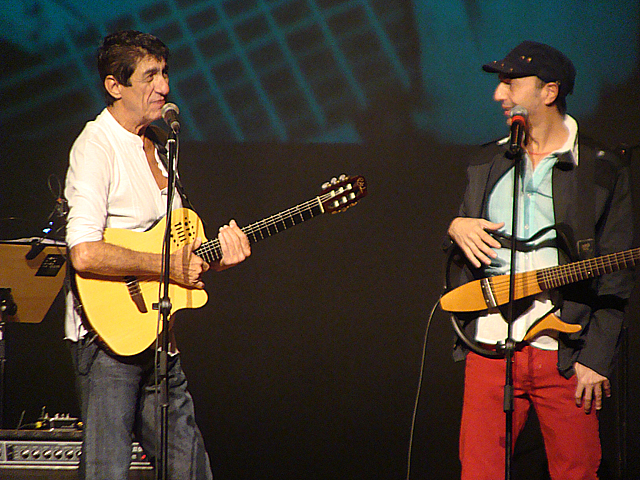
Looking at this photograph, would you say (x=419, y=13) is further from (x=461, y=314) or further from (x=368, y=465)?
(x=368, y=465)

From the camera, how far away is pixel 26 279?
3.04m

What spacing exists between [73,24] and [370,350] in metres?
2.46

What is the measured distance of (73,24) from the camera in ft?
11.4

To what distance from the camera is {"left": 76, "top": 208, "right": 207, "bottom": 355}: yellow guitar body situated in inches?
87.9

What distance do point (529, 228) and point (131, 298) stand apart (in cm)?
151

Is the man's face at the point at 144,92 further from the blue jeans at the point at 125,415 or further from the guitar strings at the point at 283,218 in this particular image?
the blue jeans at the point at 125,415

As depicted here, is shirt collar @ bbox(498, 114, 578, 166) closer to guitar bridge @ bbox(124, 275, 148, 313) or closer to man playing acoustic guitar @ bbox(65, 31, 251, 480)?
man playing acoustic guitar @ bbox(65, 31, 251, 480)

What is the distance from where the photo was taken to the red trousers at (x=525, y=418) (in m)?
2.22

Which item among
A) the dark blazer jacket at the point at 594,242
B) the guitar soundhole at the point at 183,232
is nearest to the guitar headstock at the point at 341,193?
the guitar soundhole at the point at 183,232

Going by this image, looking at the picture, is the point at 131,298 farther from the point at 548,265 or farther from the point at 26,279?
the point at 548,265

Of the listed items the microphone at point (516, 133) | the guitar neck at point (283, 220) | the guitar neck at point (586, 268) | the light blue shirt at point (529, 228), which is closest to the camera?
the microphone at point (516, 133)

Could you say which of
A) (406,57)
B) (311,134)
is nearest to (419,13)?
(406,57)

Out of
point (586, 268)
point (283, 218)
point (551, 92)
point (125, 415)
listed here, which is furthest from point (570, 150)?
point (125, 415)

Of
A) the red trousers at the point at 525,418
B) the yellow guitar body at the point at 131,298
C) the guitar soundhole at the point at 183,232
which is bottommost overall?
the red trousers at the point at 525,418
